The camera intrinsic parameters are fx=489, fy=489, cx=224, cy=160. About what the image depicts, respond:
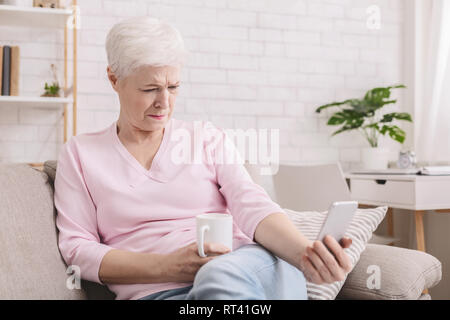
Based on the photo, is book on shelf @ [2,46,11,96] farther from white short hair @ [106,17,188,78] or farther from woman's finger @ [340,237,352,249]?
woman's finger @ [340,237,352,249]

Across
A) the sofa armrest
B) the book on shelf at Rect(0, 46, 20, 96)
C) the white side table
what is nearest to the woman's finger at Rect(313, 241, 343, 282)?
the sofa armrest

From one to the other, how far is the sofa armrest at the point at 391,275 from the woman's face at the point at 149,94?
605mm

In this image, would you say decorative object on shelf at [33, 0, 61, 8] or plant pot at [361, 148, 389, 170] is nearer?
decorative object on shelf at [33, 0, 61, 8]

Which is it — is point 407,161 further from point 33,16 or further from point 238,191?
point 33,16

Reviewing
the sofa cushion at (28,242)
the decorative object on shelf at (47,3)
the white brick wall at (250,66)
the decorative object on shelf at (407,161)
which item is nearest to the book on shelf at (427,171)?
the decorative object on shelf at (407,161)

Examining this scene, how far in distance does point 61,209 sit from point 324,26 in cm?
223

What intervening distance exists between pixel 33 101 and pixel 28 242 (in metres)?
1.40

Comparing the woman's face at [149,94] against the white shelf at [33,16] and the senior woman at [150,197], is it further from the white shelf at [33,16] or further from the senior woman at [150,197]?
the white shelf at [33,16]

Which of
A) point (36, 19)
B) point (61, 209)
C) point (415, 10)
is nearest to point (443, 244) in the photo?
point (415, 10)

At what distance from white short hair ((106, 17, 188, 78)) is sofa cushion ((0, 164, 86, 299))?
0.35 meters

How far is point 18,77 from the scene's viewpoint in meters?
2.26

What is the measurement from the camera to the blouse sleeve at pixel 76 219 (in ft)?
3.40

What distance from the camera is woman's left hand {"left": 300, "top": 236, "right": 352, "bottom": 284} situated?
0.85 meters
